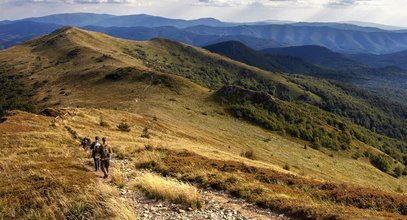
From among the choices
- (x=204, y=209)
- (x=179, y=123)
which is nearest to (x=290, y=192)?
(x=204, y=209)

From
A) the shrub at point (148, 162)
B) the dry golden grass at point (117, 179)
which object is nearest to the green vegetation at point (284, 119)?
the shrub at point (148, 162)

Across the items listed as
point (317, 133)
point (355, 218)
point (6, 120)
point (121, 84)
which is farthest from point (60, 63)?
point (355, 218)

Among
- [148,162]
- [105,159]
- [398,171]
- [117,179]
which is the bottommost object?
[398,171]

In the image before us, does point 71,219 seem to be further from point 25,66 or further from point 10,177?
point 25,66

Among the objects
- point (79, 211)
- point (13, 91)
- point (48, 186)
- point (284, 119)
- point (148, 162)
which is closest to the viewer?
point (79, 211)

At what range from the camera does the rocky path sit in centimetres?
1423

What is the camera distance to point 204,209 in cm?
1506

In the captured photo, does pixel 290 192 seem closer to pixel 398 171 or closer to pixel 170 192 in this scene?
pixel 170 192

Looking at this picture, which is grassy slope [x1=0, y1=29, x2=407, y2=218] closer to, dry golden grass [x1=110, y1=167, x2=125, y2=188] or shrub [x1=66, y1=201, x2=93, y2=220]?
dry golden grass [x1=110, y1=167, x2=125, y2=188]

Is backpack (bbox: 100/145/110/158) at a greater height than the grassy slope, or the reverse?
backpack (bbox: 100/145/110/158)

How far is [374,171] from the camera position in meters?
82.8

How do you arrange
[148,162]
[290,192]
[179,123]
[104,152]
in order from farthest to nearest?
[179,123], [148,162], [104,152], [290,192]

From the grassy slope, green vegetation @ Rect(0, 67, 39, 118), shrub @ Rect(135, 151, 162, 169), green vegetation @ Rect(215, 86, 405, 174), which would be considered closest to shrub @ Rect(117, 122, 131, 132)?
the grassy slope

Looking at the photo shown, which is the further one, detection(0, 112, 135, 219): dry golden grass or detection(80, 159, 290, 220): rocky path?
detection(80, 159, 290, 220): rocky path
